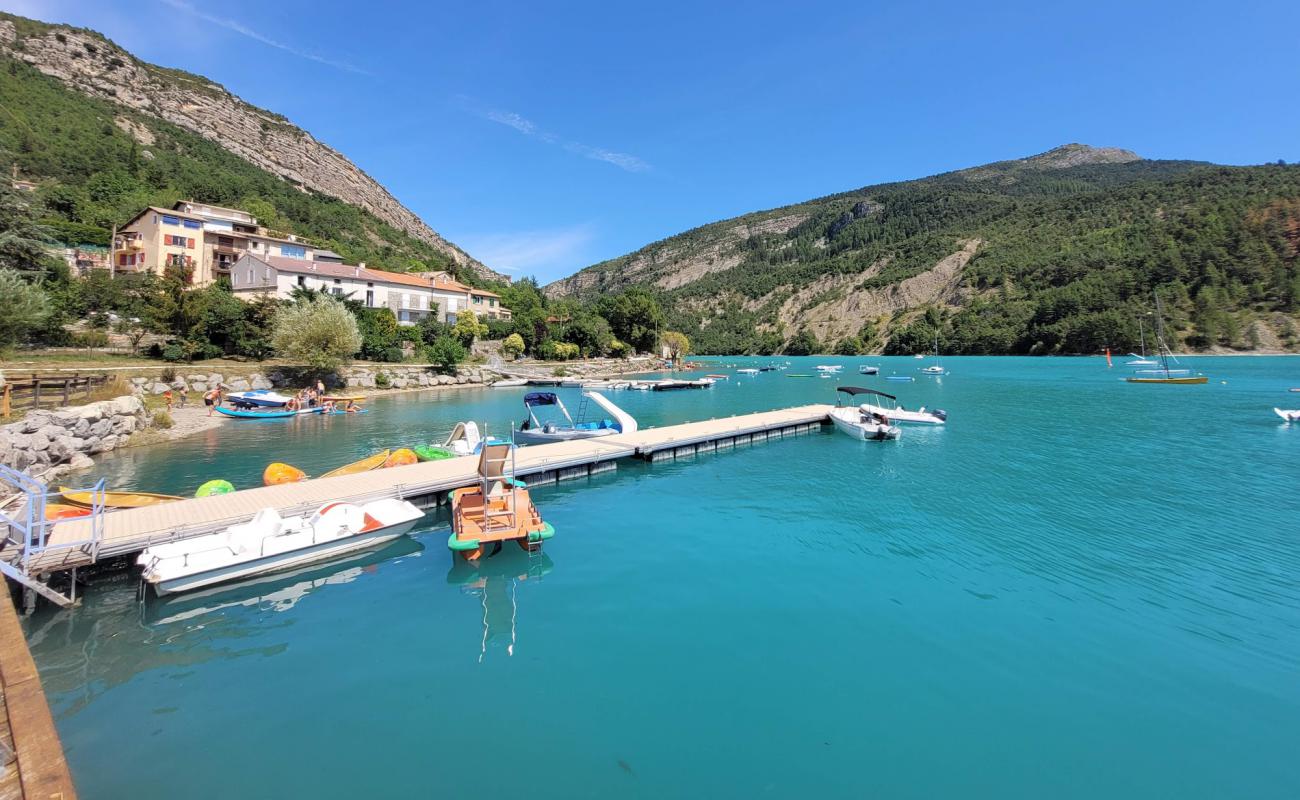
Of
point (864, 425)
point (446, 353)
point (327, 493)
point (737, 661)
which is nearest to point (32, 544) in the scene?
point (327, 493)

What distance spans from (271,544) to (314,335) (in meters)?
39.9

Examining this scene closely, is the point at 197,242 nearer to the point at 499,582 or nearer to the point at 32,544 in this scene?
the point at 32,544

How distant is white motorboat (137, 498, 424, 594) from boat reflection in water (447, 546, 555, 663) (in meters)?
2.30

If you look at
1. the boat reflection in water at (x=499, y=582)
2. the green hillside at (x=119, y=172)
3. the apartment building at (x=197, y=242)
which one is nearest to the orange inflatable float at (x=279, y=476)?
the boat reflection in water at (x=499, y=582)

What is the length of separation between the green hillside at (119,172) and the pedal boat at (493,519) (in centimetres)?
6743

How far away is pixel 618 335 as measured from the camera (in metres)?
110

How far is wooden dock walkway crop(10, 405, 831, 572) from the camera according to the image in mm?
12352

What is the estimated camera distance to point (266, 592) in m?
12.2

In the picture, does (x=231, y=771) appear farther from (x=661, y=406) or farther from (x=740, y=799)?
(x=661, y=406)

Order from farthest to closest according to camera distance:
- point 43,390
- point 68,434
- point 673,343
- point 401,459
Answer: point 673,343 → point 43,390 → point 68,434 → point 401,459

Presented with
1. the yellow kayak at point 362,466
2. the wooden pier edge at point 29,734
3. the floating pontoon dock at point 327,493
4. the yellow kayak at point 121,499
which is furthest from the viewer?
the yellow kayak at point 362,466

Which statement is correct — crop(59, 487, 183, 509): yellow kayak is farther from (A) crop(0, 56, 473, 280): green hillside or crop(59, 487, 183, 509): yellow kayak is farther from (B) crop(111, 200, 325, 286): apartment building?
(A) crop(0, 56, 473, 280): green hillside

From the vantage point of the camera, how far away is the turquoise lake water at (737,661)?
7.25 metres

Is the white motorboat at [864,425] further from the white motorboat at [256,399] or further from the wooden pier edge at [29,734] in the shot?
the white motorboat at [256,399]
